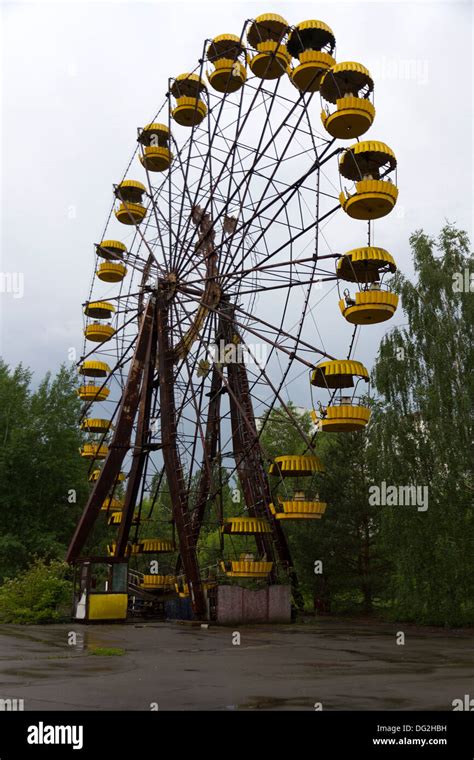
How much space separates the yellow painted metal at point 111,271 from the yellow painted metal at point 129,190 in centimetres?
382

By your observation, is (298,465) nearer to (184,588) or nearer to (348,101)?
(184,588)

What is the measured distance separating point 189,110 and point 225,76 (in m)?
3.05

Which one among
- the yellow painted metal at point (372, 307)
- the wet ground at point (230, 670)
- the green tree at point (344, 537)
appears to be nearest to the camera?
the wet ground at point (230, 670)

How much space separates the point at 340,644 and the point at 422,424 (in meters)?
12.4

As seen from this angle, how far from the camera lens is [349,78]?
25.3 metres

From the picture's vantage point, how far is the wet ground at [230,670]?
9.94 m

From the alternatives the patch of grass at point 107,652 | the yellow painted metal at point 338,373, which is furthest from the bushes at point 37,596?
the yellow painted metal at point 338,373

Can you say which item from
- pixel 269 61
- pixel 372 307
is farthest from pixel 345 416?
pixel 269 61

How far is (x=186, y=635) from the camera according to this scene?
22391 millimetres

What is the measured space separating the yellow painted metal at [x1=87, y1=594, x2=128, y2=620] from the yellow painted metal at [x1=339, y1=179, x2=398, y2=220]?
15.9 meters

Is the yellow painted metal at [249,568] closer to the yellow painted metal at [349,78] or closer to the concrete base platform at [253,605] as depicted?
the concrete base platform at [253,605]

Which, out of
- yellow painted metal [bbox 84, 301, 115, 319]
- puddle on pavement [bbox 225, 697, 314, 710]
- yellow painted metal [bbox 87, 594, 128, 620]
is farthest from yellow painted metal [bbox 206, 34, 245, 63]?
puddle on pavement [bbox 225, 697, 314, 710]

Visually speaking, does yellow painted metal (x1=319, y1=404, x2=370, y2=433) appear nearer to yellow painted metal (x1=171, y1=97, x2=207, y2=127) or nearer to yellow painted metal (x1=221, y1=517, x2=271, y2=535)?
yellow painted metal (x1=221, y1=517, x2=271, y2=535)
